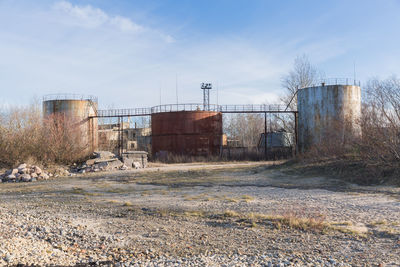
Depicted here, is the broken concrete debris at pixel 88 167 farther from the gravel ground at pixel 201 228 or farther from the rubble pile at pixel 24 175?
the gravel ground at pixel 201 228

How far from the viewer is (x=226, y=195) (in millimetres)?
10945

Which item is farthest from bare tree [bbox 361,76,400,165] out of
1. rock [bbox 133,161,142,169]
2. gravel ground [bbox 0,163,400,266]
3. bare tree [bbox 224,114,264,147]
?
bare tree [bbox 224,114,264,147]

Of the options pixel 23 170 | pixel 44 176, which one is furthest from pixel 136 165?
pixel 23 170

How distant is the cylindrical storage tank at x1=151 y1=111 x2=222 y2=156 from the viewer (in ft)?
90.0

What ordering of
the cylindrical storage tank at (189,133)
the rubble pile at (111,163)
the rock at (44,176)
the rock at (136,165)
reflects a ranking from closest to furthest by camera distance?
1. the rock at (44,176)
2. the rubble pile at (111,163)
3. the rock at (136,165)
4. the cylindrical storage tank at (189,133)

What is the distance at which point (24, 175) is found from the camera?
1719 centimetres

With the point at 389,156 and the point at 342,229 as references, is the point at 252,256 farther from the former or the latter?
the point at 389,156

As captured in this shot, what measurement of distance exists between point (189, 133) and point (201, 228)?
20548 millimetres

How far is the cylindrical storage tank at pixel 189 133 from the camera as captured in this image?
27438 millimetres

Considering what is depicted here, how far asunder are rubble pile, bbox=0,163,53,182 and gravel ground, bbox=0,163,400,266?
491 centimetres

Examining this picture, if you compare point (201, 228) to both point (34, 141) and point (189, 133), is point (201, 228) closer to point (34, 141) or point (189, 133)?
point (34, 141)

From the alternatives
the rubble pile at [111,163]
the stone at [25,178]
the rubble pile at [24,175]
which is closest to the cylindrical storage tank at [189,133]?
the rubble pile at [111,163]

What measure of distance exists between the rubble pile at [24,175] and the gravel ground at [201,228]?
4.91 m

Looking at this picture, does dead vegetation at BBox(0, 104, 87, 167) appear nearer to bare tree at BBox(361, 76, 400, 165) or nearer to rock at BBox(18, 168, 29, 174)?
rock at BBox(18, 168, 29, 174)
